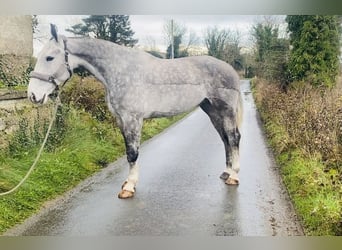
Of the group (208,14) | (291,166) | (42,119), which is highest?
(208,14)

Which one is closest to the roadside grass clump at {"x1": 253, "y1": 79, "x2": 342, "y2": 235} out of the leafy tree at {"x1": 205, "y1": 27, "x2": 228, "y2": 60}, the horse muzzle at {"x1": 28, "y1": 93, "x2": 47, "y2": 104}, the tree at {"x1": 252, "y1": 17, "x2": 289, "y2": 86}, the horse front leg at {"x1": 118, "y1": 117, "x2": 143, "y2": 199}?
the tree at {"x1": 252, "y1": 17, "x2": 289, "y2": 86}

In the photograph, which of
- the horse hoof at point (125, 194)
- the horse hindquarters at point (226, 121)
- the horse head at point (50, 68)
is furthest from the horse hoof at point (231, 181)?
the horse head at point (50, 68)

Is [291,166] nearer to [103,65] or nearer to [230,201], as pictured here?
[230,201]

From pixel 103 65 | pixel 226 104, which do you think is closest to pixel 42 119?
pixel 103 65

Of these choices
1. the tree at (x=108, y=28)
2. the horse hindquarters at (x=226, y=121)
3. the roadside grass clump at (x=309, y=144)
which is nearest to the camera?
the roadside grass clump at (x=309, y=144)

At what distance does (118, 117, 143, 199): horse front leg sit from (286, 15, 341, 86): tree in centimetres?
107

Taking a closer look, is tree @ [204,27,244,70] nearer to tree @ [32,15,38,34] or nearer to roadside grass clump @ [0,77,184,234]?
roadside grass clump @ [0,77,184,234]

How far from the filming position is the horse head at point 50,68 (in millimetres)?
2848

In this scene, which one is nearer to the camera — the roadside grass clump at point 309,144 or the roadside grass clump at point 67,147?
the roadside grass clump at point 309,144

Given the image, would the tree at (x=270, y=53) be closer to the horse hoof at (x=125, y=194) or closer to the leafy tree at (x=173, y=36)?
the leafy tree at (x=173, y=36)

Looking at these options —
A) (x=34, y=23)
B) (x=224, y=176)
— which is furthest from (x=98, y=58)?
(x=224, y=176)

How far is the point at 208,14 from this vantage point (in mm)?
2869

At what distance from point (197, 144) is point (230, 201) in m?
0.44

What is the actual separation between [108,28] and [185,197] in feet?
3.92
